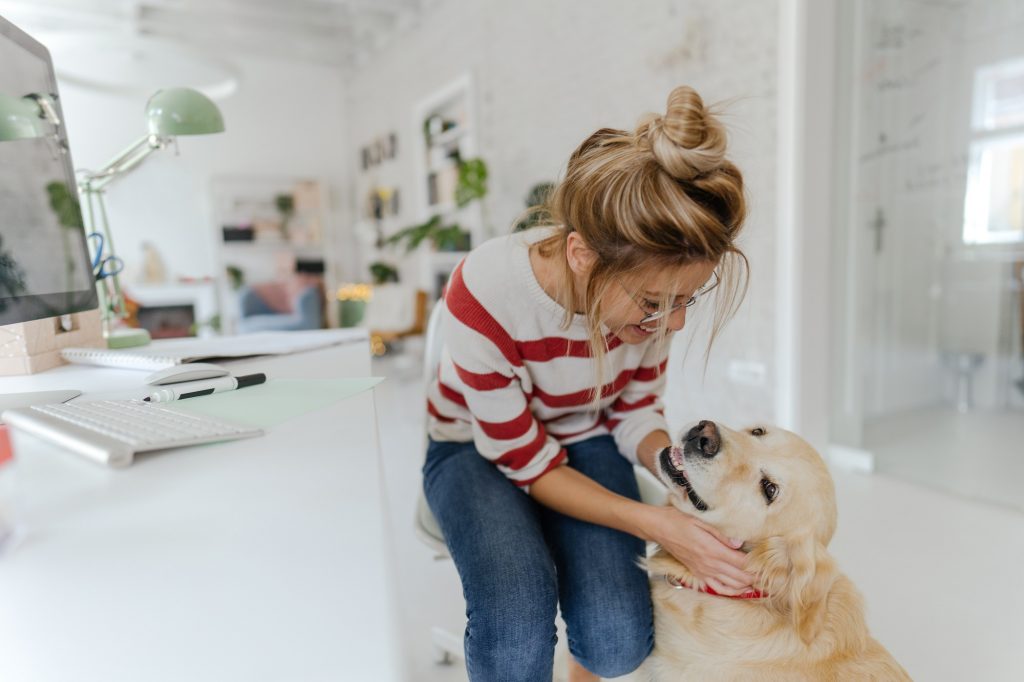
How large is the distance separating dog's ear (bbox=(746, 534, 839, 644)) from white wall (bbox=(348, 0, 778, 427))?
358mm

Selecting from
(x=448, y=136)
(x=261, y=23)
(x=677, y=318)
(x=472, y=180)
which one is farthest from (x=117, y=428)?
(x=261, y=23)

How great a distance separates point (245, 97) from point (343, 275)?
2004 mm

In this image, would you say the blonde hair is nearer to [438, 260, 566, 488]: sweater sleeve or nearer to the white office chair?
[438, 260, 566, 488]: sweater sleeve

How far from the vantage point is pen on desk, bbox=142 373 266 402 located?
710mm

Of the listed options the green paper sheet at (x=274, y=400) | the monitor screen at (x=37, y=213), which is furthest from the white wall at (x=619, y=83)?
the monitor screen at (x=37, y=213)

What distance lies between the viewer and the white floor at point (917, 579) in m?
1.25

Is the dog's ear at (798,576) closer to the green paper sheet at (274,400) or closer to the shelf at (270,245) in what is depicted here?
the green paper sheet at (274,400)

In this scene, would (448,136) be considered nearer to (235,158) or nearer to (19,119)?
(235,158)

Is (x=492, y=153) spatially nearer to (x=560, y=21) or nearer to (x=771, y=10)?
(x=560, y=21)

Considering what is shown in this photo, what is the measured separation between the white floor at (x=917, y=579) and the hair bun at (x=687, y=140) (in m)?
0.72

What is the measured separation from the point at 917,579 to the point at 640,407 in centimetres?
101

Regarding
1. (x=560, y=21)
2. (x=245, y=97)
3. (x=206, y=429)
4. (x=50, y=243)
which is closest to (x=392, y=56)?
(x=245, y=97)

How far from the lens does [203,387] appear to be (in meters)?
0.75

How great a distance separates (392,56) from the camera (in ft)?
18.5
